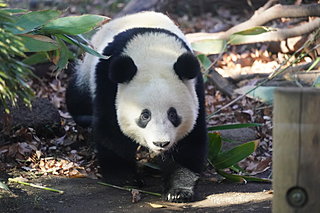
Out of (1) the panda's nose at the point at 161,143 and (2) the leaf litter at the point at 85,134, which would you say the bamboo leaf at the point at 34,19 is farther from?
(1) the panda's nose at the point at 161,143

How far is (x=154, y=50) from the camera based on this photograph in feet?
12.9

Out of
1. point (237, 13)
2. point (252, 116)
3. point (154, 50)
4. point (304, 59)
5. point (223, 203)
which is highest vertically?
point (237, 13)

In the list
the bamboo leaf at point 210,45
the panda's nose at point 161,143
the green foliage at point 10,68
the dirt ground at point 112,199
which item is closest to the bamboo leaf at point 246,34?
the bamboo leaf at point 210,45

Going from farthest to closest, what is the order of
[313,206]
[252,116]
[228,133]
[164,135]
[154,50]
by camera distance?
[252,116] < [228,133] < [154,50] < [164,135] < [313,206]

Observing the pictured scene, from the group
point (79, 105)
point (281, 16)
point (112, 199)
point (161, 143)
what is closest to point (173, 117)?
point (161, 143)

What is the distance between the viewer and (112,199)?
3719 mm

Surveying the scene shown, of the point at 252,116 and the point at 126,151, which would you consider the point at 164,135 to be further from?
the point at 252,116

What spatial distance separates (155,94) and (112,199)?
29.6 inches

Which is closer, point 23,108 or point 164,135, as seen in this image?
point 164,135

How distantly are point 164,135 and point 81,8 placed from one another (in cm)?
670

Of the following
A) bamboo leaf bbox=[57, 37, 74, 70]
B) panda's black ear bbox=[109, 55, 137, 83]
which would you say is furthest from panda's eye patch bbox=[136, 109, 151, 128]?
bamboo leaf bbox=[57, 37, 74, 70]

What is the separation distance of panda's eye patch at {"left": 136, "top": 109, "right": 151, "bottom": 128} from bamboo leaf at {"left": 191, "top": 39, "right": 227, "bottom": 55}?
84.3 inches

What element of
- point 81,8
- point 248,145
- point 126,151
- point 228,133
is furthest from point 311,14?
point 81,8

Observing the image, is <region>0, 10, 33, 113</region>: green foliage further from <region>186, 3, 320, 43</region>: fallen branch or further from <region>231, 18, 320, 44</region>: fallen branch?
<region>231, 18, 320, 44</region>: fallen branch
